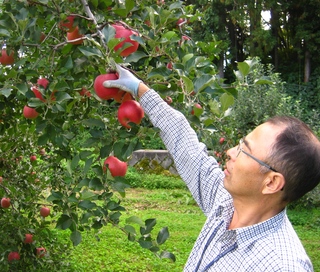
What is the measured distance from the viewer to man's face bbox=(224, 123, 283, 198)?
3.64 ft

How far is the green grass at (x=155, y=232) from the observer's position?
12.8 feet

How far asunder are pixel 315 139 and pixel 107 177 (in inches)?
24.8

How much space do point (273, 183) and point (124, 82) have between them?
45cm

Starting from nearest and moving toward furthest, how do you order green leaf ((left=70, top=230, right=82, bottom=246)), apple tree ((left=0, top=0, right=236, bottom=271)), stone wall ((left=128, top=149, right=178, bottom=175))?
apple tree ((left=0, top=0, right=236, bottom=271)) → green leaf ((left=70, top=230, right=82, bottom=246)) → stone wall ((left=128, top=149, right=178, bottom=175))

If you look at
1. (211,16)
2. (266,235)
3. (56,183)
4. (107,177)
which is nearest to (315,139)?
(266,235)

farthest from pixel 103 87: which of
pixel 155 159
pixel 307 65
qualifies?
pixel 307 65

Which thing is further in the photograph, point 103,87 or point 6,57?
point 6,57

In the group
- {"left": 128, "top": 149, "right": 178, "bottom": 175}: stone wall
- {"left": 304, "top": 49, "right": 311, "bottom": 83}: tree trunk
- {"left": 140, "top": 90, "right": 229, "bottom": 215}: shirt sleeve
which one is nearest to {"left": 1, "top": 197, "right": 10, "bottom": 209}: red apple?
{"left": 140, "top": 90, "right": 229, "bottom": 215}: shirt sleeve

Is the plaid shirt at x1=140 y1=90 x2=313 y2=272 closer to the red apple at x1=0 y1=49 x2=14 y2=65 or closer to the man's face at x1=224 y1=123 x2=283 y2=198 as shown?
the man's face at x1=224 y1=123 x2=283 y2=198

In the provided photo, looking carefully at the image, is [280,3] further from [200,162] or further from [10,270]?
[200,162]

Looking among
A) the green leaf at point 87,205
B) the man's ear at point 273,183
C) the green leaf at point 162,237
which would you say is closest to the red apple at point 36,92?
the green leaf at point 87,205

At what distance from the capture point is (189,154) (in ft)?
4.62

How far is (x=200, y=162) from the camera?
141cm

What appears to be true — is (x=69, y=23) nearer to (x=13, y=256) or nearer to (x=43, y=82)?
(x=43, y=82)
